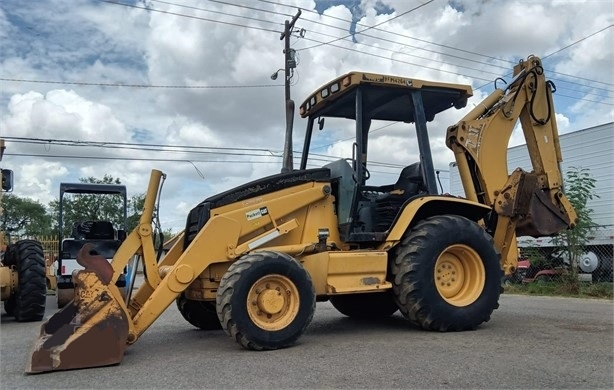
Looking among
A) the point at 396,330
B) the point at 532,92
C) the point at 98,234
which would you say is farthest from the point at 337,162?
the point at 98,234

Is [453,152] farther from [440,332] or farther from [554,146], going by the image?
[440,332]

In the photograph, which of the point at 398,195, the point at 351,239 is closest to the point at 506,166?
the point at 398,195

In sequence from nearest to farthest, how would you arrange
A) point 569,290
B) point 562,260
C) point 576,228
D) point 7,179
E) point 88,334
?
point 88,334
point 7,179
point 569,290
point 576,228
point 562,260

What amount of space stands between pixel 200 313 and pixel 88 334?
7.53 feet

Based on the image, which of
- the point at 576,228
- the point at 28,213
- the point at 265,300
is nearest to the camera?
the point at 265,300

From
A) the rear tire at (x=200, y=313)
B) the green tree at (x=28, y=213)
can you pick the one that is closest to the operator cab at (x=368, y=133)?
the rear tire at (x=200, y=313)

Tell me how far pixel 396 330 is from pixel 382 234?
1.19 m

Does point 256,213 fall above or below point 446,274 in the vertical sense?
above

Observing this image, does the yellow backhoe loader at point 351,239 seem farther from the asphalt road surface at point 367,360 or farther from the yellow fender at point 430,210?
the asphalt road surface at point 367,360

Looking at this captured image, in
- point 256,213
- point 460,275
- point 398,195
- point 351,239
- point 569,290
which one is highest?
point 398,195

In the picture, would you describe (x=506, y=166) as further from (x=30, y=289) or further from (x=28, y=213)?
(x=28, y=213)

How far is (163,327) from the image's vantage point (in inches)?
305

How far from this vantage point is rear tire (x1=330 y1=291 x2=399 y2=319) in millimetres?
7926

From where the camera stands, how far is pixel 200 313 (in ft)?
23.9
